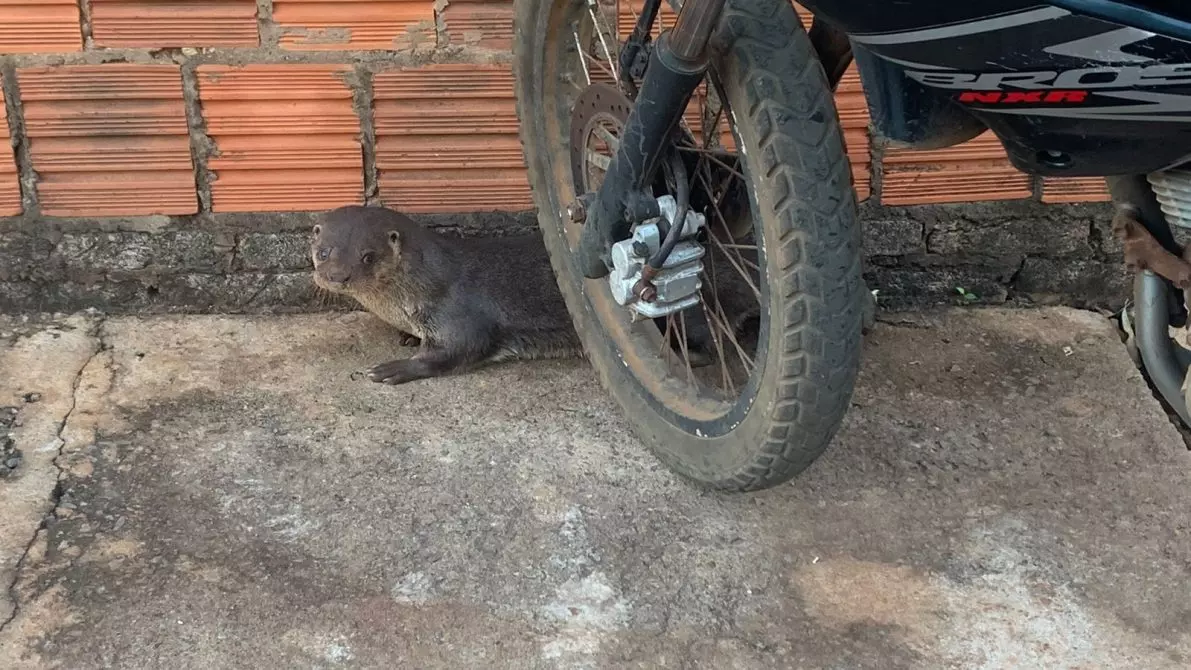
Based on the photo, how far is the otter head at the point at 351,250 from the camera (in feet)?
10.9

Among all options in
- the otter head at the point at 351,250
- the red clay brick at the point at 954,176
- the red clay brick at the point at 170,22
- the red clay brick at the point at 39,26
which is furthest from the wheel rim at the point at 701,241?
the red clay brick at the point at 39,26

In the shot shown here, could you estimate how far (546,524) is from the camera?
250 cm

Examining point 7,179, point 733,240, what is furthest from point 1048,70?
point 7,179

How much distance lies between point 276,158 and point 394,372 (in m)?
0.75

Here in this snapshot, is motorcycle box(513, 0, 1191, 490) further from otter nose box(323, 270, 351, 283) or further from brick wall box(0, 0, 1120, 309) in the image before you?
otter nose box(323, 270, 351, 283)

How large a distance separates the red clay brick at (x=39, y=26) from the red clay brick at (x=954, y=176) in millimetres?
2371

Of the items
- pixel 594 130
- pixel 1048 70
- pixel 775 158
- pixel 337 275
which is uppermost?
pixel 1048 70

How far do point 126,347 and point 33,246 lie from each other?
1.50ft

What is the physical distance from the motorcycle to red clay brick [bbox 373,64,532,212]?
0.36 meters

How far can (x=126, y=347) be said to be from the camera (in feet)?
10.7

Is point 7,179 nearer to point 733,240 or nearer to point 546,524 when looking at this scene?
point 546,524

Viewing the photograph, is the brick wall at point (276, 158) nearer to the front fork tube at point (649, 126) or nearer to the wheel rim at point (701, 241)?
the wheel rim at point (701, 241)

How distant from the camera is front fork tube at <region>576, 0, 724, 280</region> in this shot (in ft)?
6.35

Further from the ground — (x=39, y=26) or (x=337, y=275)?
(x=39, y=26)
